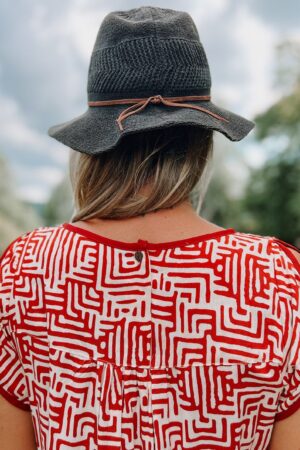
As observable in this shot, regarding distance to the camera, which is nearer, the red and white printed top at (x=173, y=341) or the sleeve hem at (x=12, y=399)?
the red and white printed top at (x=173, y=341)

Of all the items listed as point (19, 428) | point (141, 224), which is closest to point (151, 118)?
point (141, 224)

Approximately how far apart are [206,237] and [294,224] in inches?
1074

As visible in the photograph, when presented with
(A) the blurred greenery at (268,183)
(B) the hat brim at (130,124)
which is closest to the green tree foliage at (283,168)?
(A) the blurred greenery at (268,183)

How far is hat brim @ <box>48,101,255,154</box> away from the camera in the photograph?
1.32 m

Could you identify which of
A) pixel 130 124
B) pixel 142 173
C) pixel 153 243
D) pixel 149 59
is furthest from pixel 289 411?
pixel 149 59

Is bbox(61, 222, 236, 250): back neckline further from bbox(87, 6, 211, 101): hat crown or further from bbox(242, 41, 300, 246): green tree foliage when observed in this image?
bbox(242, 41, 300, 246): green tree foliage

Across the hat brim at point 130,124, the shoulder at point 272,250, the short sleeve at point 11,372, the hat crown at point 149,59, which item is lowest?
the short sleeve at point 11,372

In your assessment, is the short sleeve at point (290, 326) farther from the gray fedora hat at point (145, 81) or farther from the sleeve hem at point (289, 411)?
the gray fedora hat at point (145, 81)

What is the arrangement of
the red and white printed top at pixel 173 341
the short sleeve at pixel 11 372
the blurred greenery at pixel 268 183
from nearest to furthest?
the red and white printed top at pixel 173 341, the short sleeve at pixel 11 372, the blurred greenery at pixel 268 183

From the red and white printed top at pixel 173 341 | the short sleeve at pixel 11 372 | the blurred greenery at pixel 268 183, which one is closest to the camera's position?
the red and white printed top at pixel 173 341

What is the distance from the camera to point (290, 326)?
1340mm

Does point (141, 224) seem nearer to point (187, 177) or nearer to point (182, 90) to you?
point (187, 177)

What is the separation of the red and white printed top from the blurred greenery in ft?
75.0

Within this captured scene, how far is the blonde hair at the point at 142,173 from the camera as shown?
1.33 meters
